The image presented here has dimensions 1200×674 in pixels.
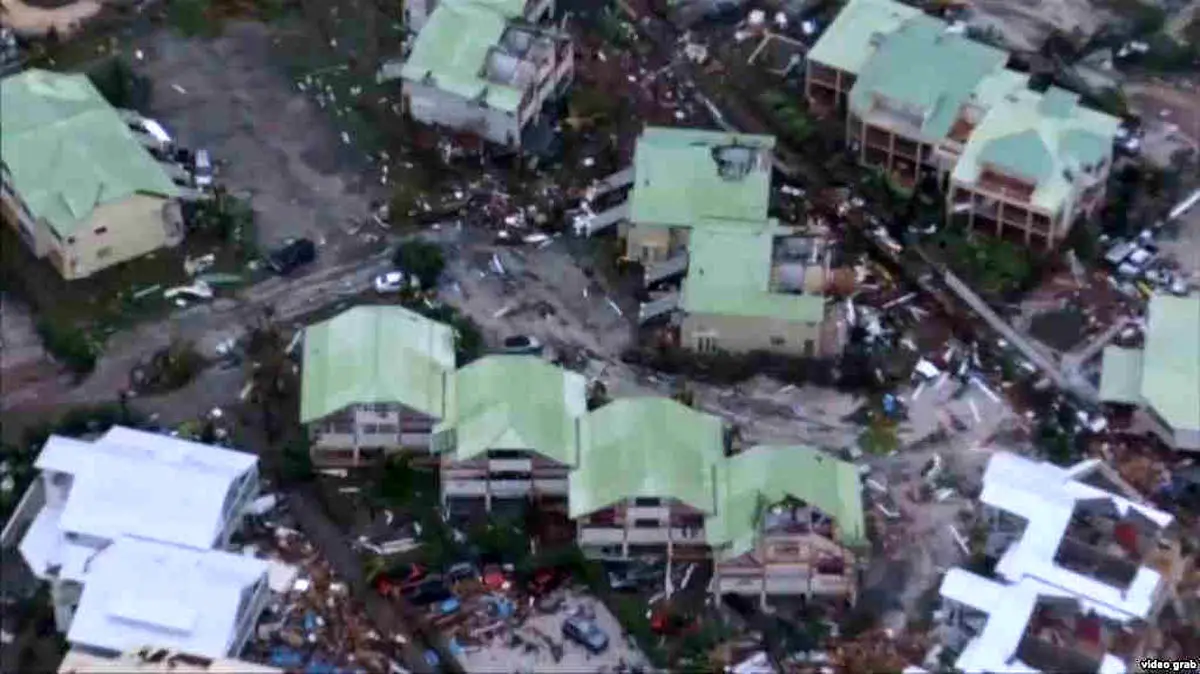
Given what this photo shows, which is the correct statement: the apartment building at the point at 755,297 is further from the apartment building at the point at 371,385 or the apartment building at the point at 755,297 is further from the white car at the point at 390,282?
the white car at the point at 390,282

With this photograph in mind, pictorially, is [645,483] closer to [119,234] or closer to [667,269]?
Result: [667,269]

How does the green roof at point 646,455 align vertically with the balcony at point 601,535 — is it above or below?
above

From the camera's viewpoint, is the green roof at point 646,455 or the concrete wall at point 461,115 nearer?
the green roof at point 646,455

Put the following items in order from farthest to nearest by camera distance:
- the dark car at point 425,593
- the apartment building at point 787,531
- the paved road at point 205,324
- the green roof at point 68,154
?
1. the green roof at point 68,154
2. the paved road at point 205,324
3. the dark car at point 425,593
4. the apartment building at point 787,531

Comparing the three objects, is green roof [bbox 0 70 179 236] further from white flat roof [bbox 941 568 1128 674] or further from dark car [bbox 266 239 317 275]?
white flat roof [bbox 941 568 1128 674]

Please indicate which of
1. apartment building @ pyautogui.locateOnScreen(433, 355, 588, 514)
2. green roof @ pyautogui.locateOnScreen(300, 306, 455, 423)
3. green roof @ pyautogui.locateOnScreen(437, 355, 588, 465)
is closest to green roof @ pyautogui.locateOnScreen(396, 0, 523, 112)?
green roof @ pyautogui.locateOnScreen(300, 306, 455, 423)

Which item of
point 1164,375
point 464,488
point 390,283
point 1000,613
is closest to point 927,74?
point 1164,375

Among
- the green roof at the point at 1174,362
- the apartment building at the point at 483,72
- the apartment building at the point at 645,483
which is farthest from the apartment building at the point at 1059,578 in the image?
the apartment building at the point at 483,72
